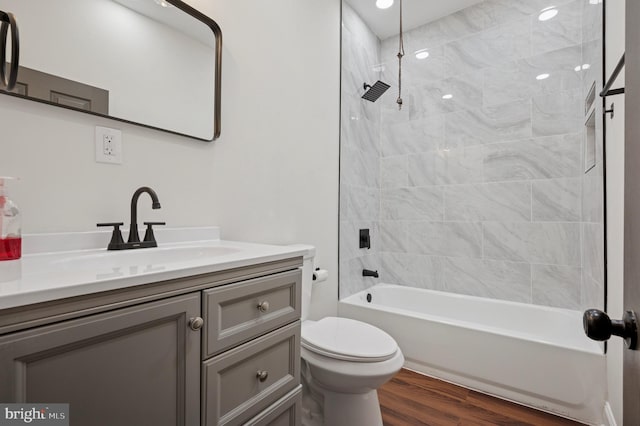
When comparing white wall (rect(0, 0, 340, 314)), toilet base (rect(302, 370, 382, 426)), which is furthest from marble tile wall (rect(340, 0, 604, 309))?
toilet base (rect(302, 370, 382, 426))

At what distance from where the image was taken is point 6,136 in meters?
0.88

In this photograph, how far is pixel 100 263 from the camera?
3.13 feet

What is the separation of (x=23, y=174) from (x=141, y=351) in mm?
704

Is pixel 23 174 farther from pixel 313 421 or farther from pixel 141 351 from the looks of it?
pixel 313 421

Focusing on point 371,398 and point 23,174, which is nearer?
point 23,174

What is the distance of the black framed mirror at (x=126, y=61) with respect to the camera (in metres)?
0.93

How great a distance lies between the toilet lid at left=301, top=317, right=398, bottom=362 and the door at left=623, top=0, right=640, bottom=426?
920mm

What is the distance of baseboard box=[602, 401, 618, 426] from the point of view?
1423mm

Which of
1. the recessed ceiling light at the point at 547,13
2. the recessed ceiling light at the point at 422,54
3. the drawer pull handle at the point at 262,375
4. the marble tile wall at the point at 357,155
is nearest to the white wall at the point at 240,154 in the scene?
the marble tile wall at the point at 357,155

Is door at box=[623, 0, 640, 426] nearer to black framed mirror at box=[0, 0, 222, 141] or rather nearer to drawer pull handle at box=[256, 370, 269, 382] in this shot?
drawer pull handle at box=[256, 370, 269, 382]

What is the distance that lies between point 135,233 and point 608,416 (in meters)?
2.31

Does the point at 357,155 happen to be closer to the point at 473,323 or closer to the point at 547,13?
the point at 473,323

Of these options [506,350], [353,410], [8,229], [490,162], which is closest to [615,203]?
[506,350]

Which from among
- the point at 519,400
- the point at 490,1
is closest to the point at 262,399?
the point at 519,400
